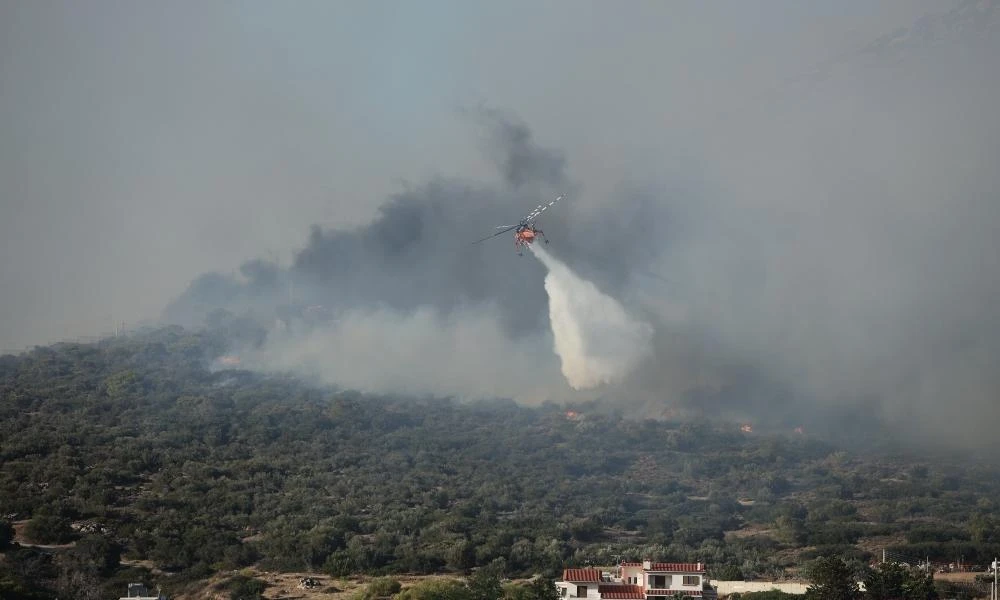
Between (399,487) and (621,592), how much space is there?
46.5 meters

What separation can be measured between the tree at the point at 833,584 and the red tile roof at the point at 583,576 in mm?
10569

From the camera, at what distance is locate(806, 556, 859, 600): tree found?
231ft

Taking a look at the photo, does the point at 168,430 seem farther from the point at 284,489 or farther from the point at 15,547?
the point at 15,547

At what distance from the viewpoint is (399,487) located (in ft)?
388

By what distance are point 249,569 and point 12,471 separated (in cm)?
3378

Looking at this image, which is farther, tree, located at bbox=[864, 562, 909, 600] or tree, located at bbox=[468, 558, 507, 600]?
tree, located at bbox=[468, 558, 507, 600]

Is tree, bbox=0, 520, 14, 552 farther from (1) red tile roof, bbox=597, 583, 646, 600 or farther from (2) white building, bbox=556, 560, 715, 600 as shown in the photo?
(1) red tile roof, bbox=597, 583, 646, 600

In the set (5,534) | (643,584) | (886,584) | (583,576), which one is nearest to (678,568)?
(643,584)

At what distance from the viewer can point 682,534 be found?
102 metres

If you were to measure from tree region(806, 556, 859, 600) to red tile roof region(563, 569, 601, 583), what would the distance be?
10.6 meters

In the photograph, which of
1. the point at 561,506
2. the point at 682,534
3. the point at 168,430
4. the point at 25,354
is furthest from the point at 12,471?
the point at 25,354

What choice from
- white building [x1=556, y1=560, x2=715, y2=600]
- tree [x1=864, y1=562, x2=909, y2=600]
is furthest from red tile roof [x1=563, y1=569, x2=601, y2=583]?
tree [x1=864, y1=562, x2=909, y2=600]

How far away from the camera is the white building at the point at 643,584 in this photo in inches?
2901

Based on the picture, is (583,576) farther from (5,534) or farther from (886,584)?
(5,534)
